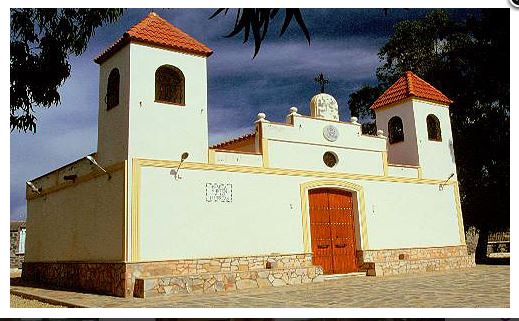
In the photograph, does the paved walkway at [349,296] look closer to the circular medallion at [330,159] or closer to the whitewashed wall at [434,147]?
the circular medallion at [330,159]

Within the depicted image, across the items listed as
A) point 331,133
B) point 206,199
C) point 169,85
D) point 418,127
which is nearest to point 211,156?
point 206,199

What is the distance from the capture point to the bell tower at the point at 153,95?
11.1 meters

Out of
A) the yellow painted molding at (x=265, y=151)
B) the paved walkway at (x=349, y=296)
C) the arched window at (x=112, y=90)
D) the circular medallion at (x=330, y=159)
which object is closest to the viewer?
the paved walkway at (x=349, y=296)

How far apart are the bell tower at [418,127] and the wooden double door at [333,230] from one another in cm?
331

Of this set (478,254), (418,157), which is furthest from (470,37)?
(478,254)

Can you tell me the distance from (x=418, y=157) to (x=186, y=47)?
824 cm

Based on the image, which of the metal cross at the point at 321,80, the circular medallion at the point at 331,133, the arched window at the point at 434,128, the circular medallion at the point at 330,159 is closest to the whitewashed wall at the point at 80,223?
the circular medallion at the point at 330,159

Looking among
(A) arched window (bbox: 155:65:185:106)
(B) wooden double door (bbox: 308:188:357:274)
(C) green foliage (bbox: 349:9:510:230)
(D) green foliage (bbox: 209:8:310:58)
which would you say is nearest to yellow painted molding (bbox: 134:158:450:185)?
(B) wooden double door (bbox: 308:188:357:274)

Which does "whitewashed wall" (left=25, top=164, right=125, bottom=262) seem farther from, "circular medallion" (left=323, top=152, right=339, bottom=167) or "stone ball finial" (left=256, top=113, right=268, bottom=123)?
"circular medallion" (left=323, top=152, right=339, bottom=167)

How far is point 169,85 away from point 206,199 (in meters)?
2.71

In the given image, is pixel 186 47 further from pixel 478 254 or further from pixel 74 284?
pixel 478 254

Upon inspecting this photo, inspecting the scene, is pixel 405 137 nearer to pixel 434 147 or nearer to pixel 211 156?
pixel 434 147

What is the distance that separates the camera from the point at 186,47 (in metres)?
11.8

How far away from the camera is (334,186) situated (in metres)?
14.0
